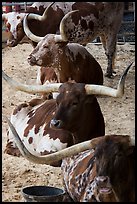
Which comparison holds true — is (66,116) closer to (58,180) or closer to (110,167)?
(58,180)

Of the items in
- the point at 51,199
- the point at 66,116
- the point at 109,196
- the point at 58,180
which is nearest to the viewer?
the point at 109,196

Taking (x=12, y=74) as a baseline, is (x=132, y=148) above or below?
above

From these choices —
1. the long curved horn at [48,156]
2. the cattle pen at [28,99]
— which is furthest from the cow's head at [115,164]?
the cattle pen at [28,99]

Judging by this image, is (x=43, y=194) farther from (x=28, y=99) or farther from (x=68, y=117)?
(x=28, y=99)

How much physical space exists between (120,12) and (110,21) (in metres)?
0.30

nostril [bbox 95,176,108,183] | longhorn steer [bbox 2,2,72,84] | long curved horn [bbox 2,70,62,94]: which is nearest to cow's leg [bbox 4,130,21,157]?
long curved horn [bbox 2,70,62,94]

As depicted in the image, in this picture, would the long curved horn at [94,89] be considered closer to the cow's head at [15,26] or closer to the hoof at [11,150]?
the hoof at [11,150]

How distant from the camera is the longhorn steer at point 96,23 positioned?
889cm

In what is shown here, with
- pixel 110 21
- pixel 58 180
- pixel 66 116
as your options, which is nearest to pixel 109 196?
pixel 66 116

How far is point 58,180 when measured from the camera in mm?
5258

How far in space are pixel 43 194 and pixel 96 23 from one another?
527 centimetres

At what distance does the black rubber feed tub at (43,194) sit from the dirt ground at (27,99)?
0.43 meters

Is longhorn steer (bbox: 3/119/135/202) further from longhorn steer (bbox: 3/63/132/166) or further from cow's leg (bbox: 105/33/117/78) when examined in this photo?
cow's leg (bbox: 105/33/117/78)

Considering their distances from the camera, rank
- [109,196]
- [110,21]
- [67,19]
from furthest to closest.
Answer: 1. [110,21]
2. [67,19]
3. [109,196]
